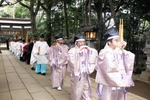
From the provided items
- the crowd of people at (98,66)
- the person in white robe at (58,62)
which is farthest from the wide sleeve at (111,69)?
the person in white robe at (58,62)

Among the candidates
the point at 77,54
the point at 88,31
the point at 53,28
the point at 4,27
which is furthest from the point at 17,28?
the point at 77,54

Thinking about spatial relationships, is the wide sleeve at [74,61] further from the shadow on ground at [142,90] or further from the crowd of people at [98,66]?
the shadow on ground at [142,90]

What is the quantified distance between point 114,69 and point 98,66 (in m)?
0.28

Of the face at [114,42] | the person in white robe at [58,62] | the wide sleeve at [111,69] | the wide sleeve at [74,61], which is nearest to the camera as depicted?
the wide sleeve at [111,69]

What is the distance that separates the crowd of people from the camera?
238cm

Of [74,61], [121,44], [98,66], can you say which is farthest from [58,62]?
[121,44]

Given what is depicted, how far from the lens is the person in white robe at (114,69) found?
2359 millimetres

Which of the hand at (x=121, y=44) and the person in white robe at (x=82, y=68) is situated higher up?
the hand at (x=121, y=44)

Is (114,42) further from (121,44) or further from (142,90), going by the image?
(142,90)

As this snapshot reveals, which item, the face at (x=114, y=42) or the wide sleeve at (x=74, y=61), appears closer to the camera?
the face at (x=114, y=42)

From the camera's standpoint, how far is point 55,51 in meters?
4.73

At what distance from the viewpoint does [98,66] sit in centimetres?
253

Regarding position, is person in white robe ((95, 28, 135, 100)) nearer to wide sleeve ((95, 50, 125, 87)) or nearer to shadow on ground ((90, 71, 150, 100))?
wide sleeve ((95, 50, 125, 87))

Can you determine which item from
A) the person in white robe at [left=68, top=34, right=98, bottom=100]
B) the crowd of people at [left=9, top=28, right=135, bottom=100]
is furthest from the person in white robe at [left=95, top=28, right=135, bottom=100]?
the person in white robe at [left=68, top=34, right=98, bottom=100]
